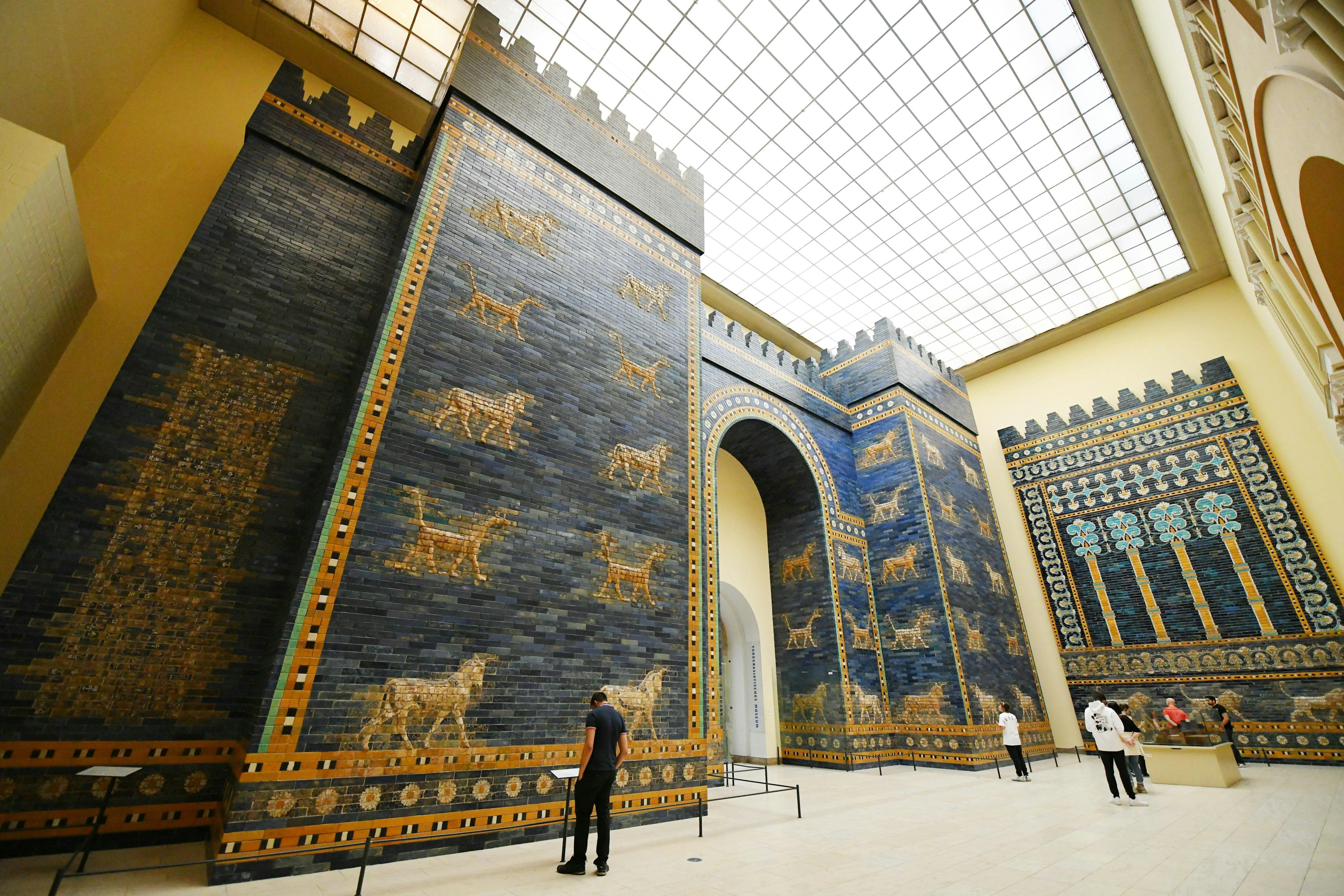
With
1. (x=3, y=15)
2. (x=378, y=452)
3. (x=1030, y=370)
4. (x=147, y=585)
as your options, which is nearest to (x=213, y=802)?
(x=147, y=585)

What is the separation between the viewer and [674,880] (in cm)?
405

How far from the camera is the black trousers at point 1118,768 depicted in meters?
6.84

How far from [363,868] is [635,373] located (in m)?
5.80

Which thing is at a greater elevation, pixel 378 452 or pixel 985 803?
pixel 378 452

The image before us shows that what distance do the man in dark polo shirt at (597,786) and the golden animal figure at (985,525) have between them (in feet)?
41.7

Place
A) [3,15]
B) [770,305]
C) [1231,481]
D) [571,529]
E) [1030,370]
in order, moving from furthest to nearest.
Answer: [1030,370] < [770,305] < [1231,481] < [571,529] < [3,15]

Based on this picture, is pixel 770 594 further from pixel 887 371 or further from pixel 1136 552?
pixel 1136 552

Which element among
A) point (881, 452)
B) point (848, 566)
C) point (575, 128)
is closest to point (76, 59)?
point (575, 128)

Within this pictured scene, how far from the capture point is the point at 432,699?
492 centimetres

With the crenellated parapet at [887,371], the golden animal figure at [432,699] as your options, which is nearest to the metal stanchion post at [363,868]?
the golden animal figure at [432,699]


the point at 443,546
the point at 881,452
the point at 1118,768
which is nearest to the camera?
the point at 443,546

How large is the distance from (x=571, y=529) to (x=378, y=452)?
6.95 ft

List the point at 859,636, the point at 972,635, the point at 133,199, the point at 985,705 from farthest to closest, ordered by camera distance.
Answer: the point at 972,635 < the point at 859,636 < the point at 985,705 < the point at 133,199

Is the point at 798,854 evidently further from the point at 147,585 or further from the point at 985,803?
the point at 147,585
